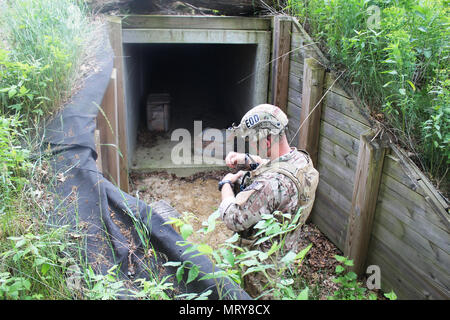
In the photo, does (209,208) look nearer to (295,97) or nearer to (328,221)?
(328,221)

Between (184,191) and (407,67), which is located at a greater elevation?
(407,67)

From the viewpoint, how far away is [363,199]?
3779 millimetres

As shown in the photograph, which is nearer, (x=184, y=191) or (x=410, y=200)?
(x=410, y=200)

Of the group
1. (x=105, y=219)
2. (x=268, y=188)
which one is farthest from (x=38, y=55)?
(x=268, y=188)

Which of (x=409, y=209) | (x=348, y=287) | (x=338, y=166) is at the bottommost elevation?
(x=348, y=287)

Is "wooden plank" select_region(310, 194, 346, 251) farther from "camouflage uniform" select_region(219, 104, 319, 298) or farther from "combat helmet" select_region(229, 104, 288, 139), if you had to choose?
"combat helmet" select_region(229, 104, 288, 139)

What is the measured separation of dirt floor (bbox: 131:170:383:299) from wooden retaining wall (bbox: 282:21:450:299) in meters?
0.18

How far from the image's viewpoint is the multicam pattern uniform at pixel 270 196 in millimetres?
2568

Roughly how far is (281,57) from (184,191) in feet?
8.16

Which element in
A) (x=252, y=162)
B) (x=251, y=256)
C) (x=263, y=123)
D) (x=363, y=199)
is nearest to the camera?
(x=251, y=256)

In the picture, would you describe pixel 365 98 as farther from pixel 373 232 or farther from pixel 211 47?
pixel 211 47

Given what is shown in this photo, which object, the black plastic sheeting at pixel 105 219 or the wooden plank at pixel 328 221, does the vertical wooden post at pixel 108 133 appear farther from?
the wooden plank at pixel 328 221

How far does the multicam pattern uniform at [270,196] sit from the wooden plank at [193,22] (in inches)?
159

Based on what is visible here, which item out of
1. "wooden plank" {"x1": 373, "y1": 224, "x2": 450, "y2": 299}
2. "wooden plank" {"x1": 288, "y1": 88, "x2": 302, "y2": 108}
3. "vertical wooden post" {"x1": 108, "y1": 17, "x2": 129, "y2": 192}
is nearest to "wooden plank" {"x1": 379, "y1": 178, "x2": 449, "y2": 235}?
"wooden plank" {"x1": 373, "y1": 224, "x2": 450, "y2": 299}
